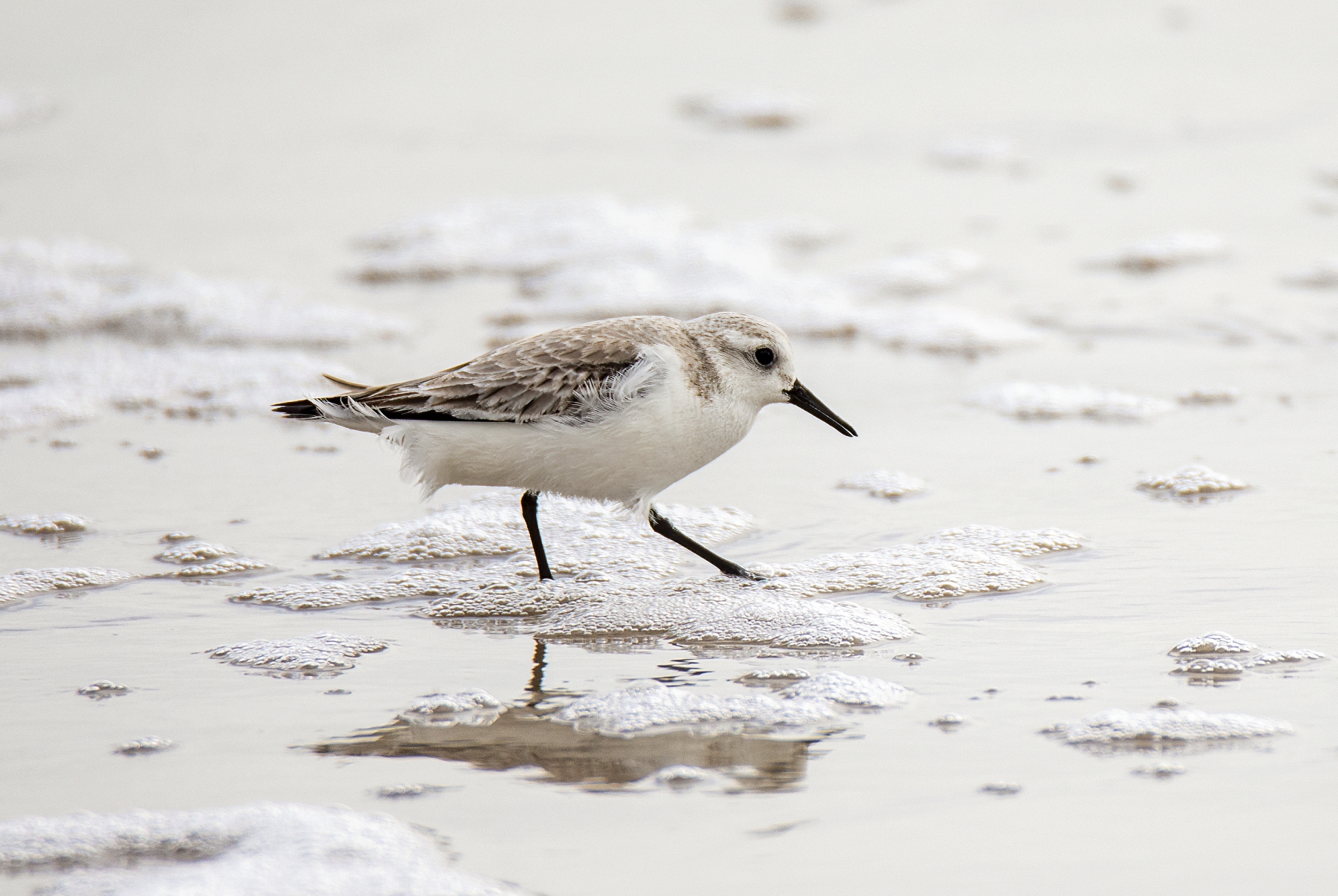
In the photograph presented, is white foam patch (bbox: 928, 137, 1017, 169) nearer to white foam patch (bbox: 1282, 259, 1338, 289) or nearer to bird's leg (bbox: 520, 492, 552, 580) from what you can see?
white foam patch (bbox: 1282, 259, 1338, 289)

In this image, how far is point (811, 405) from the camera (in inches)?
167

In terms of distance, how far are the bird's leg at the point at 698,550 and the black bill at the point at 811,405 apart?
49 cm

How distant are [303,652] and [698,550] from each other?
3.69 ft

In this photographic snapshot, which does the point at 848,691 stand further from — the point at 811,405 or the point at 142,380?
the point at 142,380

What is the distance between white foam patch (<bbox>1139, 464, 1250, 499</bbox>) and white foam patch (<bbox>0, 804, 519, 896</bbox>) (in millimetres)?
2772

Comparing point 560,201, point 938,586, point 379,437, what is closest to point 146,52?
point 560,201

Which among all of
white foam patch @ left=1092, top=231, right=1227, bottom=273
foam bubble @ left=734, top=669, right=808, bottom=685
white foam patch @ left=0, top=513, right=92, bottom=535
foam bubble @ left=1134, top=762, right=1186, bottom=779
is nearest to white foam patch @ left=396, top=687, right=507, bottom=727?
foam bubble @ left=734, top=669, right=808, bottom=685

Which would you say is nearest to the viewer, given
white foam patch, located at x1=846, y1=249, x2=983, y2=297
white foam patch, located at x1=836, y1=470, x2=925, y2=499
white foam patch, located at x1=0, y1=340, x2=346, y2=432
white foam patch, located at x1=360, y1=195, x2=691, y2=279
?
white foam patch, located at x1=836, y1=470, x2=925, y2=499

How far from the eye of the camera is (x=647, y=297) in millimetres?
6652

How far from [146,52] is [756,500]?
A: 7164 mm

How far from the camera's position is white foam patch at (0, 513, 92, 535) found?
14.2ft

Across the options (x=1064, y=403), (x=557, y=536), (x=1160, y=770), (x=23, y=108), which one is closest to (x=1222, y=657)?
(x=1160, y=770)

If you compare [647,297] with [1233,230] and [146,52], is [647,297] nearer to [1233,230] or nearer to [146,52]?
[1233,230]

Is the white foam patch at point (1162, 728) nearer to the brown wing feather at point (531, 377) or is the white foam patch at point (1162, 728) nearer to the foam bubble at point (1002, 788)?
the foam bubble at point (1002, 788)
